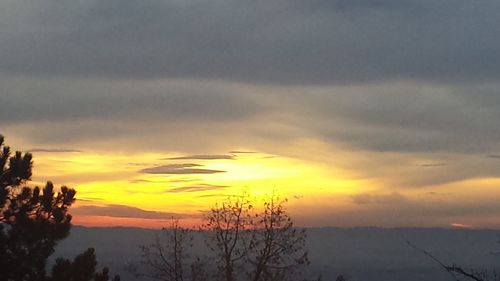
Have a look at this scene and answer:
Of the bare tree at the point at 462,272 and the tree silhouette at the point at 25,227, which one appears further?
the tree silhouette at the point at 25,227

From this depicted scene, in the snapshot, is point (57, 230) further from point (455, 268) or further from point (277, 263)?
point (455, 268)

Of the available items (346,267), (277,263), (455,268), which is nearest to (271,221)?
(277,263)

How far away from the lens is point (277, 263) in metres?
31.3

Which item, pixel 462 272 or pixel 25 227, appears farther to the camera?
pixel 25 227

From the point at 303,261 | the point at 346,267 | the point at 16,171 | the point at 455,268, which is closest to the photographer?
the point at 455,268

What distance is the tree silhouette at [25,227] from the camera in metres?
20.4

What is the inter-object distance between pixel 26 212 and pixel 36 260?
1.35 meters

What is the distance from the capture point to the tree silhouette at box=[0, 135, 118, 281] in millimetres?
20438

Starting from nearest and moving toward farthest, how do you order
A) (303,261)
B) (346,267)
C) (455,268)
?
(455,268) < (303,261) < (346,267)

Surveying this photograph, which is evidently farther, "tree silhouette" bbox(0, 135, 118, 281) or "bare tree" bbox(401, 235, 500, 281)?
"tree silhouette" bbox(0, 135, 118, 281)

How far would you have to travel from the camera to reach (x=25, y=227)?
20.8 metres

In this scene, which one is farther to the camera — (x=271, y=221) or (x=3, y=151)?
(x=271, y=221)

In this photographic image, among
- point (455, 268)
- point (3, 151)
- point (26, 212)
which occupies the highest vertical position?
point (3, 151)

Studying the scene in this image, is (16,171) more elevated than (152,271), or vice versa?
(16,171)
